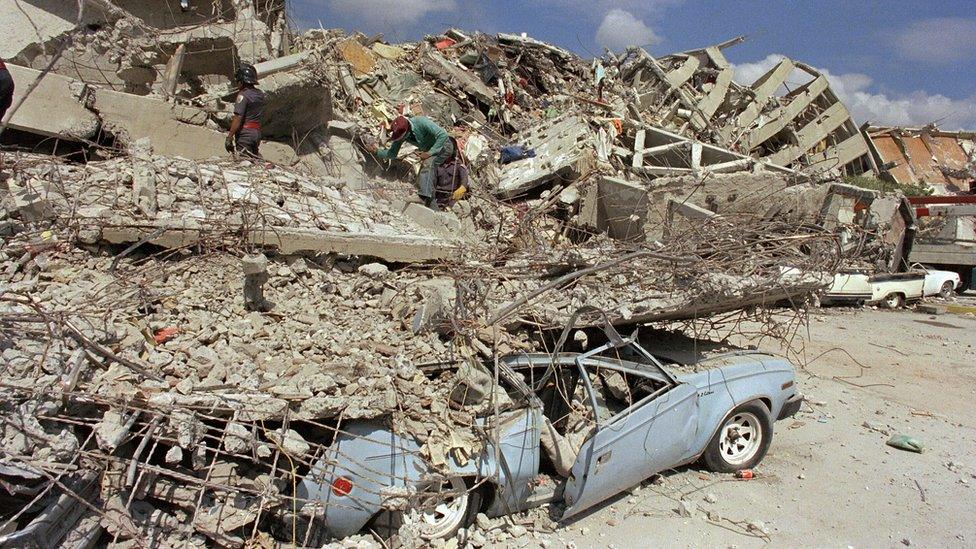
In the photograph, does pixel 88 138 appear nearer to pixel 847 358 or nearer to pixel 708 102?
pixel 847 358

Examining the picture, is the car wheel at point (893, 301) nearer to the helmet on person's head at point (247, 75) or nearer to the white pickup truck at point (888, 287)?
Result: the white pickup truck at point (888, 287)

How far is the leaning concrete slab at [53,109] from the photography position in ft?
21.9

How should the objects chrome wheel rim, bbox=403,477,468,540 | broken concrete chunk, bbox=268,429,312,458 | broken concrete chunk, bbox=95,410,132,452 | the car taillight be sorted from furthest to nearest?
chrome wheel rim, bbox=403,477,468,540 → the car taillight → broken concrete chunk, bbox=268,429,312,458 → broken concrete chunk, bbox=95,410,132,452

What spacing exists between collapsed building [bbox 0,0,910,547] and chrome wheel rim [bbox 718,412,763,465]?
995 millimetres

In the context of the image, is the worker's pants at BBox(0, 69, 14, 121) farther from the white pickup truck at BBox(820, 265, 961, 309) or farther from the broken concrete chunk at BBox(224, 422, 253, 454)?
the white pickup truck at BBox(820, 265, 961, 309)

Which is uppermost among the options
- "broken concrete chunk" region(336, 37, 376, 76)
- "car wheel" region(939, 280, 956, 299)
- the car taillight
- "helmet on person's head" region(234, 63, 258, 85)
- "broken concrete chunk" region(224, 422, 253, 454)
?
"broken concrete chunk" region(336, 37, 376, 76)

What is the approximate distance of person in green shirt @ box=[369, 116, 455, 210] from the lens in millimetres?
8344

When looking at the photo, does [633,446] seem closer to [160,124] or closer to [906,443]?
[906,443]

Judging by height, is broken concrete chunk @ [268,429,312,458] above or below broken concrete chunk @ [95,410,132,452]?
below

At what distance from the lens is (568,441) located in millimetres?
4469

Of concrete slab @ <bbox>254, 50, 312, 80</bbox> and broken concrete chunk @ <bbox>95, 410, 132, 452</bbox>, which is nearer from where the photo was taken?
broken concrete chunk @ <bbox>95, 410, 132, 452</bbox>

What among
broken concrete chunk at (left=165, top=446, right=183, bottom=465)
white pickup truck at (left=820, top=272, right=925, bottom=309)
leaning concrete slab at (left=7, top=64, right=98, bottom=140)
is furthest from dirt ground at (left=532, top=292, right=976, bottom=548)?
leaning concrete slab at (left=7, top=64, right=98, bottom=140)

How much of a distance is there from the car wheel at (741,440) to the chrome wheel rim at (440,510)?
224 cm

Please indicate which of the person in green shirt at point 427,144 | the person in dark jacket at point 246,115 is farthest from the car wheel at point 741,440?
the person in dark jacket at point 246,115
